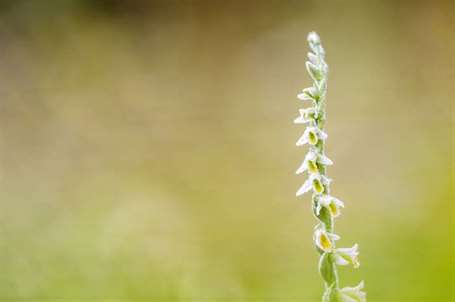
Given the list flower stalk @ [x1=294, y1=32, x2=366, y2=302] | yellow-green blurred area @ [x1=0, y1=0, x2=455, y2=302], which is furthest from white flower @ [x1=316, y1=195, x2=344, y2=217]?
yellow-green blurred area @ [x1=0, y1=0, x2=455, y2=302]

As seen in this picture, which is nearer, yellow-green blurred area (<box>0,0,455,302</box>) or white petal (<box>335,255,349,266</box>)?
white petal (<box>335,255,349,266</box>)

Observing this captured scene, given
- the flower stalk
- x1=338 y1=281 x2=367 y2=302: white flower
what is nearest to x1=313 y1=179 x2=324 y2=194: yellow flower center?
the flower stalk

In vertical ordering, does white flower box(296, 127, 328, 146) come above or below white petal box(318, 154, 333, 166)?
above

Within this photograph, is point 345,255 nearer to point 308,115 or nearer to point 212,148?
point 308,115

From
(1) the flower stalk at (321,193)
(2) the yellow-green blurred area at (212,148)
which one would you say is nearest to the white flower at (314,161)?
(1) the flower stalk at (321,193)

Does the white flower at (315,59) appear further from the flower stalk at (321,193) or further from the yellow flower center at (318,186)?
the yellow flower center at (318,186)

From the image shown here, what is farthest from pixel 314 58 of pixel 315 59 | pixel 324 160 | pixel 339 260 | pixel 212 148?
pixel 212 148

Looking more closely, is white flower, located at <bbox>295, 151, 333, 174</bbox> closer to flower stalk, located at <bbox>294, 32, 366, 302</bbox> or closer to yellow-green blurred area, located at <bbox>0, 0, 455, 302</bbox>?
flower stalk, located at <bbox>294, 32, 366, 302</bbox>

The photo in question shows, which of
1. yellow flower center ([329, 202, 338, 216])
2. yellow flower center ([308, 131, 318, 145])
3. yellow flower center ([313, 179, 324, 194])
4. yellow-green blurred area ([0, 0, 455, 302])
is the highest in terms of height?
yellow-green blurred area ([0, 0, 455, 302])
